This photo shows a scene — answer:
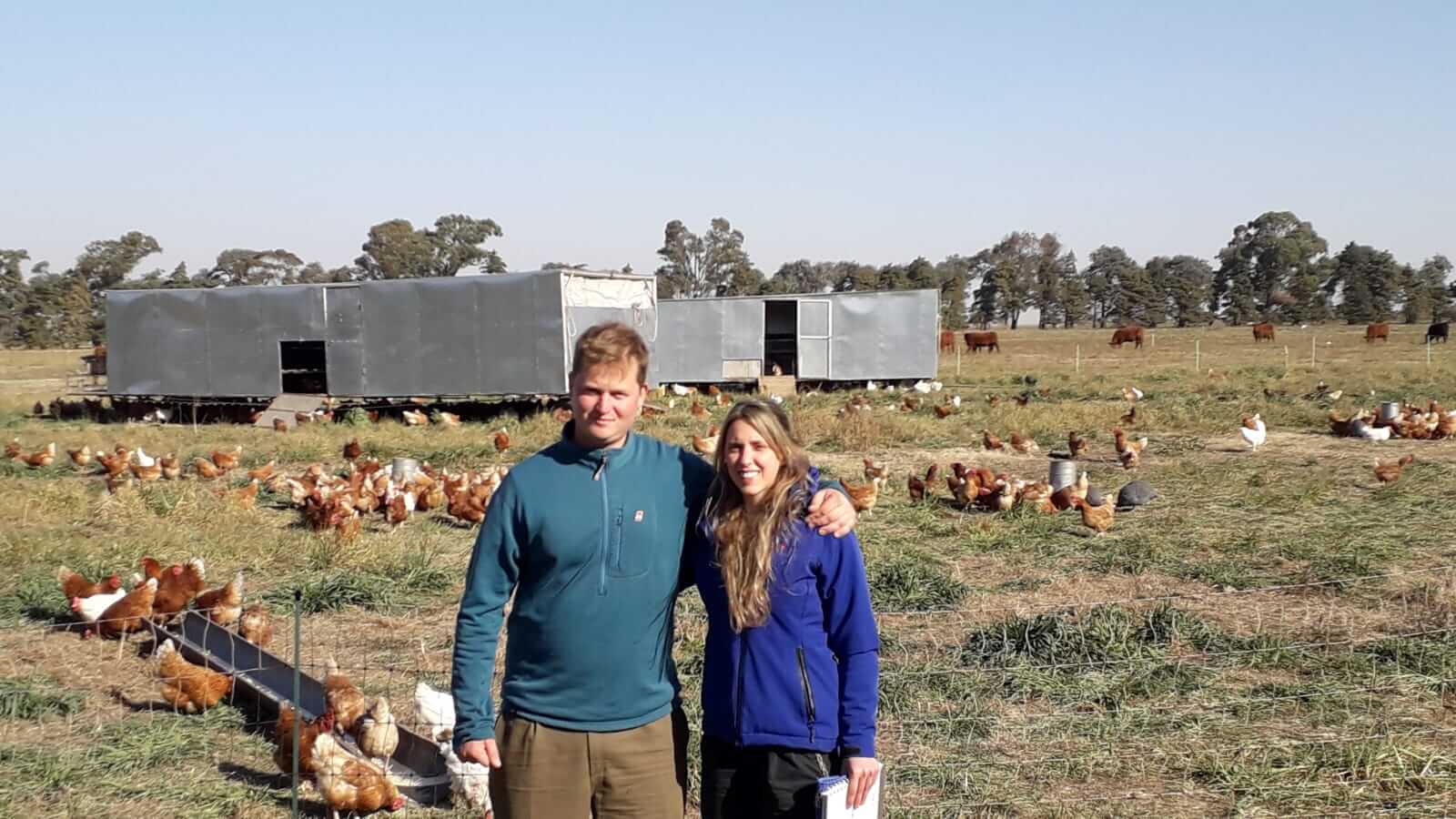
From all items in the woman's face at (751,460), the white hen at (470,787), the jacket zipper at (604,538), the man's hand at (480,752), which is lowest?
the white hen at (470,787)

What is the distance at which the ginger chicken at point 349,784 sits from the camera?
4348 mm

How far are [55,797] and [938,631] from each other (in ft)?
15.4

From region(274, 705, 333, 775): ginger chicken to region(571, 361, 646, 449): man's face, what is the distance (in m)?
2.51

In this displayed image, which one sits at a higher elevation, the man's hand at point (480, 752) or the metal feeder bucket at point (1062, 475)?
the man's hand at point (480, 752)

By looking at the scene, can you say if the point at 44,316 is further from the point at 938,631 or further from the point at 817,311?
the point at 938,631

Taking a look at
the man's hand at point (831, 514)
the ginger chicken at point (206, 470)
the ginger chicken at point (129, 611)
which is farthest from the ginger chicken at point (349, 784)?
the ginger chicken at point (206, 470)

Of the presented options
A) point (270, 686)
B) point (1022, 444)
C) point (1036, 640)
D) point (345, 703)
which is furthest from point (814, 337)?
point (345, 703)

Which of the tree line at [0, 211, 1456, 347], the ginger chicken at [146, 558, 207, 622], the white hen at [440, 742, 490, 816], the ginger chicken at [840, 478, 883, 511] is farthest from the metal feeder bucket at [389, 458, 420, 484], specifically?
the tree line at [0, 211, 1456, 347]

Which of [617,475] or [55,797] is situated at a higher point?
[617,475]

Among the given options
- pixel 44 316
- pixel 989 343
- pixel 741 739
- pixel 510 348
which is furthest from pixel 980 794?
pixel 44 316

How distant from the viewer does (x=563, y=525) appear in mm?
2785

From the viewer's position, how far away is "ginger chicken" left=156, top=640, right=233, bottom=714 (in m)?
5.57

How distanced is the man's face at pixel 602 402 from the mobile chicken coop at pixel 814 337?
22704 millimetres

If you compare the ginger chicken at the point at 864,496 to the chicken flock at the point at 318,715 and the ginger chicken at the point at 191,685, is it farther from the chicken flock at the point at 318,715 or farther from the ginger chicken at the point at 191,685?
the ginger chicken at the point at 191,685
